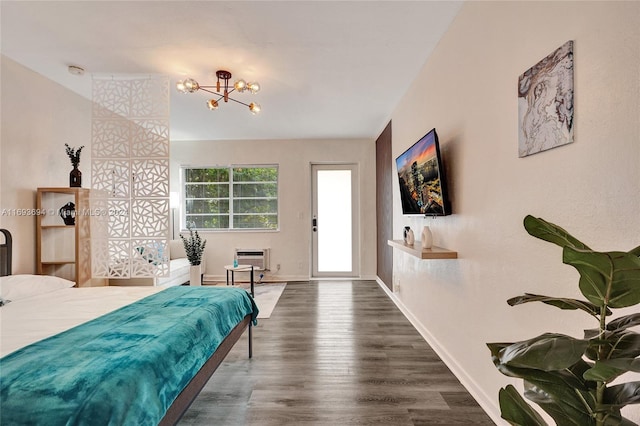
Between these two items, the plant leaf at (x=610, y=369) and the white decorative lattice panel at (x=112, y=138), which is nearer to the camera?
the plant leaf at (x=610, y=369)

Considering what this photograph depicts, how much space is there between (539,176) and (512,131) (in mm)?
318

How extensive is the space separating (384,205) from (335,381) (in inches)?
119

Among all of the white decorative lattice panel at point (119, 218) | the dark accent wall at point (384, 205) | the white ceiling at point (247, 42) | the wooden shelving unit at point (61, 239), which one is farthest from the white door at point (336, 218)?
the wooden shelving unit at point (61, 239)

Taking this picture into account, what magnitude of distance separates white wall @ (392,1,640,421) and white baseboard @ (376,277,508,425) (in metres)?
0.01

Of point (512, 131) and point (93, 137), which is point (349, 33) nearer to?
point (512, 131)

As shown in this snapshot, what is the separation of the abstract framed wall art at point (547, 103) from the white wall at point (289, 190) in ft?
13.0

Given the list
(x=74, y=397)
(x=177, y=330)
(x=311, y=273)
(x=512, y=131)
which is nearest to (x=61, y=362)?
(x=74, y=397)

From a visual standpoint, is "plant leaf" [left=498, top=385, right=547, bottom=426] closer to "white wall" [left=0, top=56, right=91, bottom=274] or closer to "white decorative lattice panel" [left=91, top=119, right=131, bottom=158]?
"white decorative lattice panel" [left=91, top=119, right=131, bottom=158]

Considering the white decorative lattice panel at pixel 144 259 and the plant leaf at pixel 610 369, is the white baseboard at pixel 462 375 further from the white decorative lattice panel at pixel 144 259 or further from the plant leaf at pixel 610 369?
the white decorative lattice panel at pixel 144 259

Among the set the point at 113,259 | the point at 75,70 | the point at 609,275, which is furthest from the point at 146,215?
the point at 609,275

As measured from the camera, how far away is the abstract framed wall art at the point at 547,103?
1143 mm

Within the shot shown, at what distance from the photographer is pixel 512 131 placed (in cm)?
149

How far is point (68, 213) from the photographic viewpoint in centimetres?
295

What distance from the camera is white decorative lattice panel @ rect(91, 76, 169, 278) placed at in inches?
116
